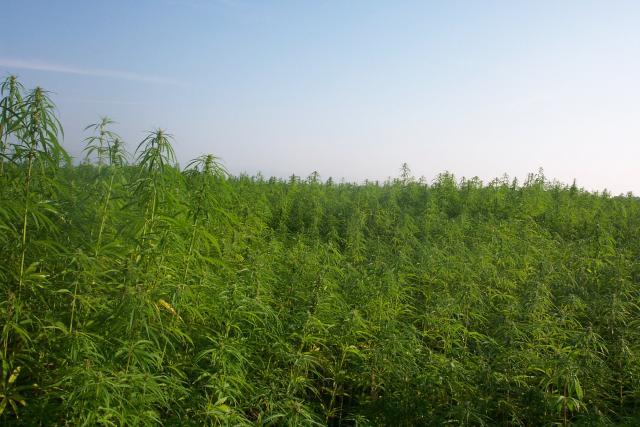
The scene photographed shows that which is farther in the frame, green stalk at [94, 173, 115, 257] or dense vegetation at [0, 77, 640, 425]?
green stalk at [94, 173, 115, 257]

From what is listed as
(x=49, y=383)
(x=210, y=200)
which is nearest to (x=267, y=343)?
(x=210, y=200)

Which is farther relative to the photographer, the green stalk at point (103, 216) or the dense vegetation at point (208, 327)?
the green stalk at point (103, 216)

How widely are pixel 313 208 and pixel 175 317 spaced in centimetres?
623

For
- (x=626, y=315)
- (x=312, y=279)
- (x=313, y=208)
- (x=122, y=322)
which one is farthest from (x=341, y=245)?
(x=122, y=322)

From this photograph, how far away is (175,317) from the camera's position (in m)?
3.27

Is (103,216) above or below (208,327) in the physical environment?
above

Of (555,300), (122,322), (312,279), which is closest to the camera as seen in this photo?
(122,322)

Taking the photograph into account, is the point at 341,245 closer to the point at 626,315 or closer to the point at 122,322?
the point at 626,315

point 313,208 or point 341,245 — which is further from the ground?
point 313,208

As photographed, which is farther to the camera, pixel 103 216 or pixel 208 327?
pixel 208 327

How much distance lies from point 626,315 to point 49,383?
5.60 metres

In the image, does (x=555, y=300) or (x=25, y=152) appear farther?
(x=555, y=300)

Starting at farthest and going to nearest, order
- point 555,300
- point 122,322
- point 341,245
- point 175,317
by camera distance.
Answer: point 341,245 → point 555,300 → point 175,317 → point 122,322

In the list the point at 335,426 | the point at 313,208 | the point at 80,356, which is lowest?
the point at 335,426
